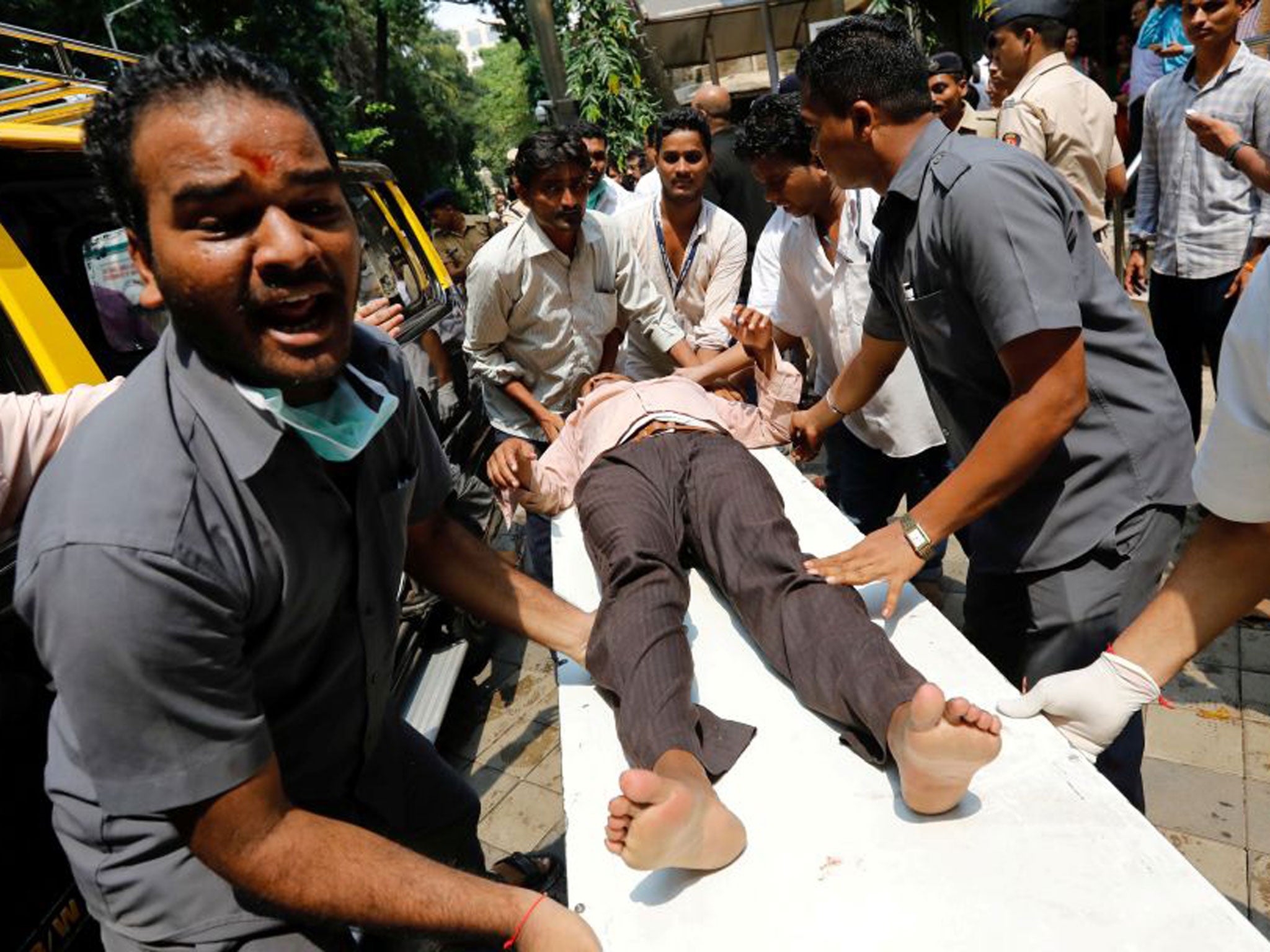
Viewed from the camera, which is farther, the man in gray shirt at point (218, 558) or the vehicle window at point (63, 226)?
the vehicle window at point (63, 226)

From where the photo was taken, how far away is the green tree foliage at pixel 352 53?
1205cm

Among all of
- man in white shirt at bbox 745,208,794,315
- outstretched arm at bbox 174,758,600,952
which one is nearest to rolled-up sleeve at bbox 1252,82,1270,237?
man in white shirt at bbox 745,208,794,315

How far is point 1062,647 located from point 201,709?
166cm

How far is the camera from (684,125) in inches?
145

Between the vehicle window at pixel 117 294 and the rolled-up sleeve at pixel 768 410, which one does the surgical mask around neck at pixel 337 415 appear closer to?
the vehicle window at pixel 117 294

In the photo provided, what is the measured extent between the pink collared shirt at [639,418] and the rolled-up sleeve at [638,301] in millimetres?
340

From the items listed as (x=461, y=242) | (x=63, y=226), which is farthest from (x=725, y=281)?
(x=461, y=242)

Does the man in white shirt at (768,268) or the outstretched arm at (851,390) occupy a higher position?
the man in white shirt at (768,268)

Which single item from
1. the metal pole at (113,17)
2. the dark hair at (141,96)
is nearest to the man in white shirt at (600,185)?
the dark hair at (141,96)

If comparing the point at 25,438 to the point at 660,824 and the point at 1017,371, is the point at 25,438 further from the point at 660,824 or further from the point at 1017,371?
the point at 1017,371

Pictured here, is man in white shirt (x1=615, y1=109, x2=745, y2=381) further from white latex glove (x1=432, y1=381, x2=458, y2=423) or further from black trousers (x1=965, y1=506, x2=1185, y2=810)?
black trousers (x1=965, y1=506, x2=1185, y2=810)

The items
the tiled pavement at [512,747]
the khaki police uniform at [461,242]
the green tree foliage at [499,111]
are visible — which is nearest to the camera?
the tiled pavement at [512,747]

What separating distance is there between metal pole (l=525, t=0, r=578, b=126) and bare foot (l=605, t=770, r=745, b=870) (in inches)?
193

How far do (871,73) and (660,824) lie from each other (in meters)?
1.56
